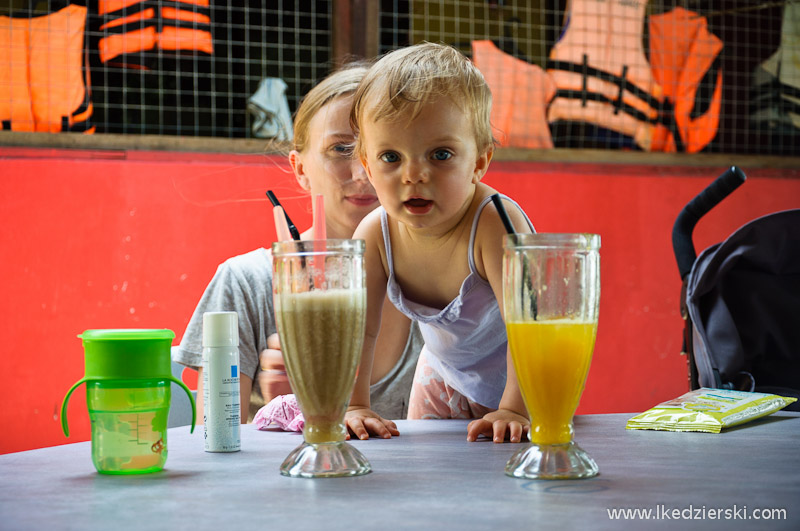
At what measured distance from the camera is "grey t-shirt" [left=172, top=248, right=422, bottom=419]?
172cm

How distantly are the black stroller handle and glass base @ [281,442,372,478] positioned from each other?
91 centimetres

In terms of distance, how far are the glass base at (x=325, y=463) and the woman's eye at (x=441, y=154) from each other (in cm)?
55

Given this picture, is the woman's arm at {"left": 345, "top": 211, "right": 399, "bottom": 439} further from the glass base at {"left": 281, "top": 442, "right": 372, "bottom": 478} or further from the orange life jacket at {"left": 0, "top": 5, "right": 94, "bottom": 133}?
the orange life jacket at {"left": 0, "top": 5, "right": 94, "bottom": 133}

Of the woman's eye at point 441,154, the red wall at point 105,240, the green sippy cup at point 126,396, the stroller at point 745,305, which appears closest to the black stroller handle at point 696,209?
the stroller at point 745,305

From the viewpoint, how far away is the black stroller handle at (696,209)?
1393 millimetres

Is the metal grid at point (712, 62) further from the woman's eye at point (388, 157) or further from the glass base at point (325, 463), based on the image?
the glass base at point (325, 463)

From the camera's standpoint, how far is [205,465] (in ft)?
2.46

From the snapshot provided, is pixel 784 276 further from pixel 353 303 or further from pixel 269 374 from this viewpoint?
pixel 353 303

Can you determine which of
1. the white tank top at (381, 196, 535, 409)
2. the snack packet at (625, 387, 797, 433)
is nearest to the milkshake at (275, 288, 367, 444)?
the snack packet at (625, 387, 797, 433)

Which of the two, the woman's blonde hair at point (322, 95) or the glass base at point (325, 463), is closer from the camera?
the glass base at point (325, 463)

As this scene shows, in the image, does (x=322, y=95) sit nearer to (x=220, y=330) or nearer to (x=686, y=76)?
(x=220, y=330)

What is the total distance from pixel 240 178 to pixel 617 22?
66.0 inches

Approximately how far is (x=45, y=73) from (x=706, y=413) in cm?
273

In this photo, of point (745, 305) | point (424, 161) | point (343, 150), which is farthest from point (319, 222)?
point (745, 305)
